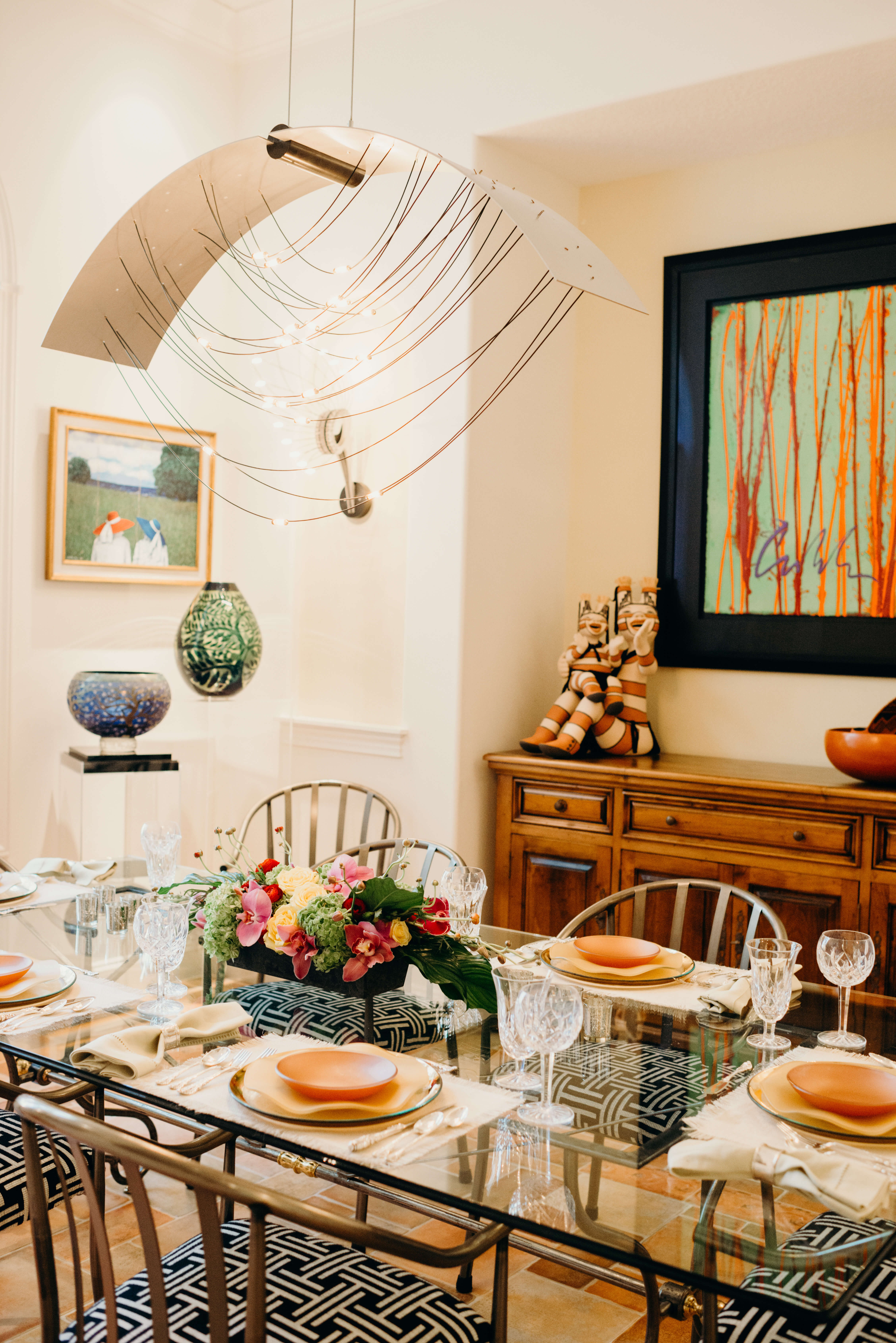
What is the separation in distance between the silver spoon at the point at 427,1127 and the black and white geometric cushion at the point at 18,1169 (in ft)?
1.78

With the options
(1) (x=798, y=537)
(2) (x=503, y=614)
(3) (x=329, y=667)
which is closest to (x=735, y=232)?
(1) (x=798, y=537)

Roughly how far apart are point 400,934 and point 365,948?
7 cm

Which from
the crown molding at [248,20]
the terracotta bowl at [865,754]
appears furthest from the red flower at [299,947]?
the crown molding at [248,20]

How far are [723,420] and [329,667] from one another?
1.59 m

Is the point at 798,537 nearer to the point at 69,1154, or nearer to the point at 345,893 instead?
the point at 345,893

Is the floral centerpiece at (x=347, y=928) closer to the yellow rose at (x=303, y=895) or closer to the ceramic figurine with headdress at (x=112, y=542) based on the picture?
the yellow rose at (x=303, y=895)

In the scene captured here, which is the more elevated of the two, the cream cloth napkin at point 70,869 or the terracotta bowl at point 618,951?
the cream cloth napkin at point 70,869

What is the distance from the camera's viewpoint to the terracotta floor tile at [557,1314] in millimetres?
2172

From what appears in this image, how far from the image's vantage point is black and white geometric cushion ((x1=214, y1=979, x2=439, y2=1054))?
1910 millimetres

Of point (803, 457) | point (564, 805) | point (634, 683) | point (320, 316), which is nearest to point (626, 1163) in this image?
point (564, 805)

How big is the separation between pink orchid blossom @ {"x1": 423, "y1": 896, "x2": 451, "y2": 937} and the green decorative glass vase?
2128 millimetres

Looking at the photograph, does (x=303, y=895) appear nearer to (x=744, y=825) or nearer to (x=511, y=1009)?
(x=511, y=1009)

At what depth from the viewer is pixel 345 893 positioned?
1.99 m

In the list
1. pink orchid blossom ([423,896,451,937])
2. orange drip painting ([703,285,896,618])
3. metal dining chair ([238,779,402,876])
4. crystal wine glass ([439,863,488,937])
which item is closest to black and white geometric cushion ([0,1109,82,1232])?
pink orchid blossom ([423,896,451,937])
